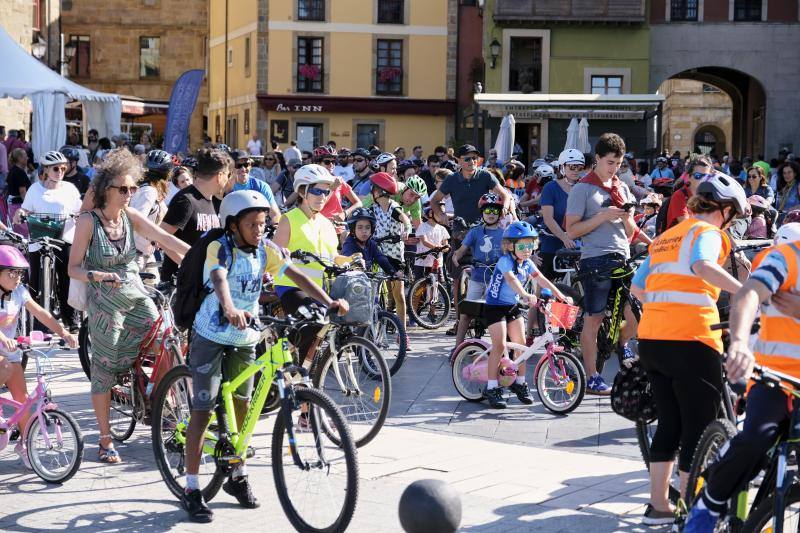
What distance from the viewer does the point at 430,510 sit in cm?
467

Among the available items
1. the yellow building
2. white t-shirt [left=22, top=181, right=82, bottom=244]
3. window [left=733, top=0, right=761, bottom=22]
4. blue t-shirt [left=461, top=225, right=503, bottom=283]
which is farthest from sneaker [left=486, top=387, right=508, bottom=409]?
the yellow building

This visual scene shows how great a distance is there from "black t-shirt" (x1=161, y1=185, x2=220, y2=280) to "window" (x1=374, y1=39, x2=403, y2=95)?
40.7 metres

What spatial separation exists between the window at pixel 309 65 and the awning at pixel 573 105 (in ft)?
65.9

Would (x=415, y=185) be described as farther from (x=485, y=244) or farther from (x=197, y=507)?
(x=197, y=507)

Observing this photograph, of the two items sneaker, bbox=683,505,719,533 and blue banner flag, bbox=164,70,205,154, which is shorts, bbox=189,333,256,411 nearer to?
sneaker, bbox=683,505,719,533

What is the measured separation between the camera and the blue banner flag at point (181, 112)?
24.0 meters

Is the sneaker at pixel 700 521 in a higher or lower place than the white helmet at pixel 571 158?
lower

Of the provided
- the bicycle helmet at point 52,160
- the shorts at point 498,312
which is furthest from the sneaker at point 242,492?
the bicycle helmet at point 52,160

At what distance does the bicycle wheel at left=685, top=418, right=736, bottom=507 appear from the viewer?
5.52m

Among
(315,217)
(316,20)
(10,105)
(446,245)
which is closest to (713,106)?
(316,20)

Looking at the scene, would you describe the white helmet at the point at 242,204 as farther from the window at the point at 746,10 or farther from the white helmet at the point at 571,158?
the window at the point at 746,10

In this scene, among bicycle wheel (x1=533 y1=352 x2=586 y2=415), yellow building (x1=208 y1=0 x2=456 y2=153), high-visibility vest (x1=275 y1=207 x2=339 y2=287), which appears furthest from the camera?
yellow building (x1=208 y1=0 x2=456 y2=153)

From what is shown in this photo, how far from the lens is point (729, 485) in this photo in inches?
197

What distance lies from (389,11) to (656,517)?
45.0 meters
